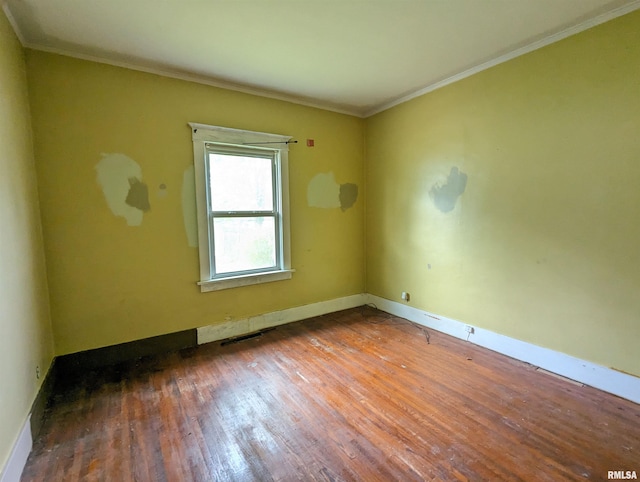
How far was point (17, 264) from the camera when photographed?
185 cm

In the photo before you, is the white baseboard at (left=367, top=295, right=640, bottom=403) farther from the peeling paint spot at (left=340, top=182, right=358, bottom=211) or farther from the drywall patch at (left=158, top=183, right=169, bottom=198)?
the drywall patch at (left=158, top=183, right=169, bottom=198)

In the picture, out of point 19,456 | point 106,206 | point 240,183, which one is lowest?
point 19,456

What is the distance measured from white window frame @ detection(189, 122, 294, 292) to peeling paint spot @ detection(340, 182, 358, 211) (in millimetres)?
878

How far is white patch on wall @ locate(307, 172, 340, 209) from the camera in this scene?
386cm

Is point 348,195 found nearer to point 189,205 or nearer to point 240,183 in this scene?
point 240,183

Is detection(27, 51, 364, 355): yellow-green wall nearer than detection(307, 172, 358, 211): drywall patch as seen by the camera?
Yes

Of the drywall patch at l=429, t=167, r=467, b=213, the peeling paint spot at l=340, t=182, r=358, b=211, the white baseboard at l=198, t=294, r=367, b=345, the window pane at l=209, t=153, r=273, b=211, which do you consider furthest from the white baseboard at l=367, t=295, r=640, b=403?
the window pane at l=209, t=153, r=273, b=211

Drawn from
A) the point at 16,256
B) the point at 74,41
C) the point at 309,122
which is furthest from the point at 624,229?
the point at 74,41

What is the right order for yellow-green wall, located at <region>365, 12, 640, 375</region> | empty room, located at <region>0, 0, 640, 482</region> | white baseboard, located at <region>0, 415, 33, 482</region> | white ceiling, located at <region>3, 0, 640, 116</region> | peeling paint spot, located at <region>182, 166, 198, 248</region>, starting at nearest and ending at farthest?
white baseboard, located at <region>0, 415, 33, 482</region> → empty room, located at <region>0, 0, 640, 482</region> → white ceiling, located at <region>3, 0, 640, 116</region> → yellow-green wall, located at <region>365, 12, 640, 375</region> → peeling paint spot, located at <region>182, 166, 198, 248</region>

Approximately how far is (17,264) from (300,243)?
2.57 meters

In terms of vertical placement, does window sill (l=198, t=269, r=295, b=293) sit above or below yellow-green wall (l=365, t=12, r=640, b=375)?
below

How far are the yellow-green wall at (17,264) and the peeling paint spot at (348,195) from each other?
3.15 meters

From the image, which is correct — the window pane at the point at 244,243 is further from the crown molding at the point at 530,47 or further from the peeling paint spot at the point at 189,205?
the crown molding at the point at 530,47

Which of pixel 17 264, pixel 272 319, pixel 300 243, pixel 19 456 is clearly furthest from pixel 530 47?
pixel 19 456
